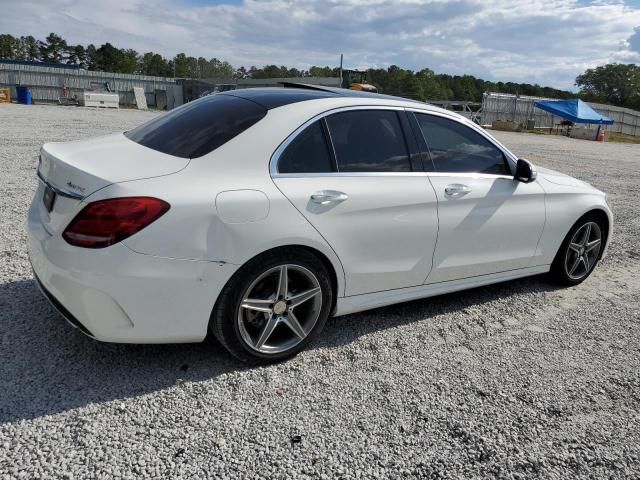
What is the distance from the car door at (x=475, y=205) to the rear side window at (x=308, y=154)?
2.91ft

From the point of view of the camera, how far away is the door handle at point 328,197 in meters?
2.96

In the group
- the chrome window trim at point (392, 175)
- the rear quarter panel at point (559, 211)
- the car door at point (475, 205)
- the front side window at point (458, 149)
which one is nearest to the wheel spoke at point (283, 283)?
the chrome window trim at point (392, 175)

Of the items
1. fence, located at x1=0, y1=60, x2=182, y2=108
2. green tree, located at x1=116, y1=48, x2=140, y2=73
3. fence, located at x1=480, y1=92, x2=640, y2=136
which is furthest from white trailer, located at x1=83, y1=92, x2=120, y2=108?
green tree, located at x1=116, y1=48, x2=140, y2=73

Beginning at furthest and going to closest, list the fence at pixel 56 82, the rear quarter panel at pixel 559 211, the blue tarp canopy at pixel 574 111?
the fence at pixel 56 82
the blue tarp canopy at pixel 574 111
the rear quarter panel at pixel 559 211

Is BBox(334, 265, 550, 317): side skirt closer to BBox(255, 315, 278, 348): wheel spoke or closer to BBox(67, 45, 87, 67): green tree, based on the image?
BBox(255, 315, 278, 348): wheel spoke

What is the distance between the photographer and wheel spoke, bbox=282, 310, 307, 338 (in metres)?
3.08

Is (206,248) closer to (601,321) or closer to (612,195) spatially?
(601,321)

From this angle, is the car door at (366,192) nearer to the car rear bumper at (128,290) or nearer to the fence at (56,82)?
the car rear bumper at (128,290)

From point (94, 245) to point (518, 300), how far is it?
11.5 ft

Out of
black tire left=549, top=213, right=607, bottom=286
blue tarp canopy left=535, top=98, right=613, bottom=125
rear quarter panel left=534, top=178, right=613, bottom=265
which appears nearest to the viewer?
rear quarter panel left=534, top=178, right=613, bottom=265

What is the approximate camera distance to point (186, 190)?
2590mm

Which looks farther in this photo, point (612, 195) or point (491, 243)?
point (612, 195)

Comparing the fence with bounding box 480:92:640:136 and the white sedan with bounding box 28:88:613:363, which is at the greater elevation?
the fence with bounding box 480:92:640:136

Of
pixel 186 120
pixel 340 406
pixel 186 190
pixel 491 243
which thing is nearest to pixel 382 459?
pixel 340 406
